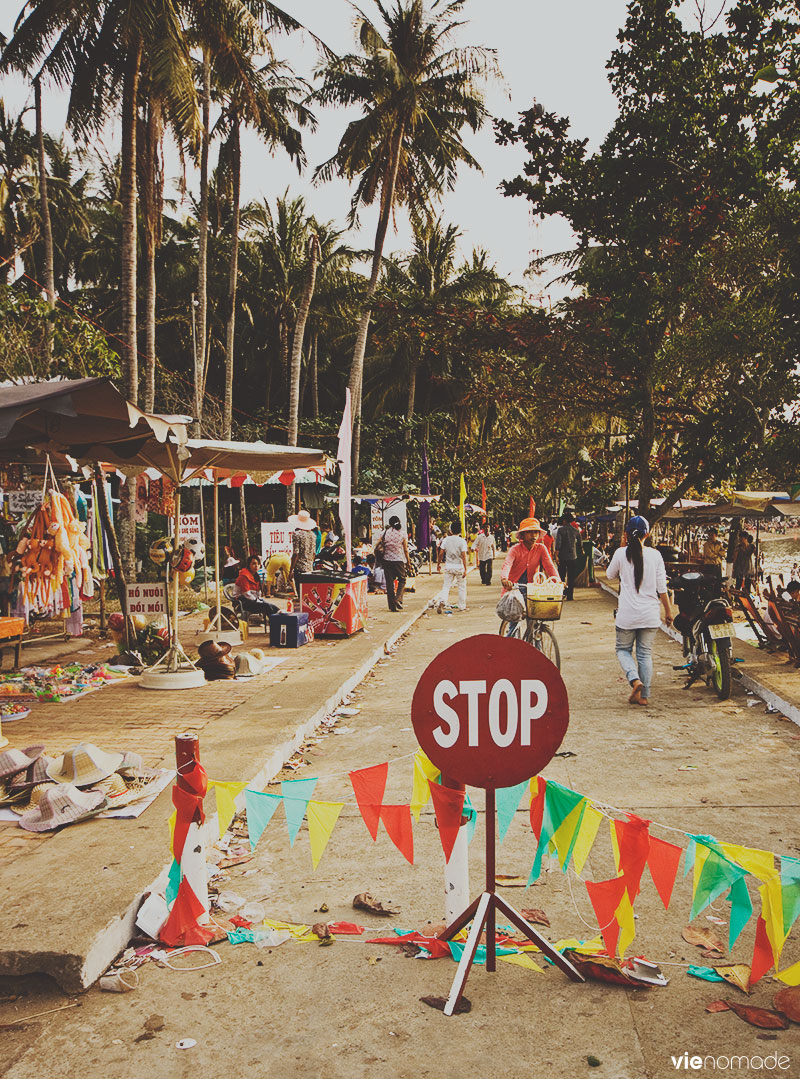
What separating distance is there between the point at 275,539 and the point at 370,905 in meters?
14.8

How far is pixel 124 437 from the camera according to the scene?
27.9 ft

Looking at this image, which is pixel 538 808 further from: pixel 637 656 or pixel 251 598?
pixel 251 598

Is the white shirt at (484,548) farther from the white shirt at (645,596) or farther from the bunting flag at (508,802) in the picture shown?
the bunting flag at (508,802)

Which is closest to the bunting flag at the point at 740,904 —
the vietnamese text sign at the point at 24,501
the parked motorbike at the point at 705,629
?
the parked motorbike at the point at 705,629

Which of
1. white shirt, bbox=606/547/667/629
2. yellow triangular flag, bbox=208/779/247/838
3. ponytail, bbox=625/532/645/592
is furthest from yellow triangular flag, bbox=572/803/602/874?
ponytail, bbox=625/532/645/592

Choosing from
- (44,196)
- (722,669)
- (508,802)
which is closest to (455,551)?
(722,669)

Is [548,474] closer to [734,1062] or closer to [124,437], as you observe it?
[124,437]

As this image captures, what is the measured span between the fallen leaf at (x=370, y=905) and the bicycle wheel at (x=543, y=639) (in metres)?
5.50

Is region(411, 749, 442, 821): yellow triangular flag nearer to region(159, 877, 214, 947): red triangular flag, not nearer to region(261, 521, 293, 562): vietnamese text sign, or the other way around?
region(159, 877, 214, 947): red triangular flag

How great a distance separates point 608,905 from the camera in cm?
339

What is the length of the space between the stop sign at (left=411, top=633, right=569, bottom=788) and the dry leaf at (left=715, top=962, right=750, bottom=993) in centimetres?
114

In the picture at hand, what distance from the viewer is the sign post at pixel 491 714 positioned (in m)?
3.21

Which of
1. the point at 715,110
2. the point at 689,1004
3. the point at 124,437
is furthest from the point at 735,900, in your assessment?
the point at 715,110

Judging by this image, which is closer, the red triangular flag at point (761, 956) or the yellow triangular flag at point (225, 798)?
the red triangular flag at point (761, 956)
